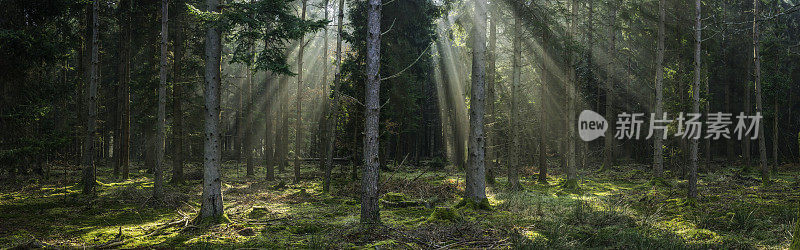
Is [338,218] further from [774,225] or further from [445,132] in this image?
[445,132]

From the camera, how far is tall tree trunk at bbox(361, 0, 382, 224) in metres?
7.82

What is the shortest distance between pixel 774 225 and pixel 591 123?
21.8 meters

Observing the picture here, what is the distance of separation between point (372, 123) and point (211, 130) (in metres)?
3.61

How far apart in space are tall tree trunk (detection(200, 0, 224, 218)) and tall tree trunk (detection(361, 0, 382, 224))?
338 cm

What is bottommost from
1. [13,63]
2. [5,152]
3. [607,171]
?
[607,171]

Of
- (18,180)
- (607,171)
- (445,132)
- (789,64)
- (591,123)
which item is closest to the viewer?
(18,180)

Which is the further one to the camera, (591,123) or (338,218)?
(591,123)

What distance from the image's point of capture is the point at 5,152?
11250 mm

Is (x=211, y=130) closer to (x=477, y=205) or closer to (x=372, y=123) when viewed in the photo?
(x=372, y=123)

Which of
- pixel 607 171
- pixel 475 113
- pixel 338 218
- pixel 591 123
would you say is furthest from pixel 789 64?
pixel 338 218

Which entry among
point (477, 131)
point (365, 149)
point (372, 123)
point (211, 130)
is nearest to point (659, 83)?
point (477, 131)

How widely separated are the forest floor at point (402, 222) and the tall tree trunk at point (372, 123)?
0.45 meters
